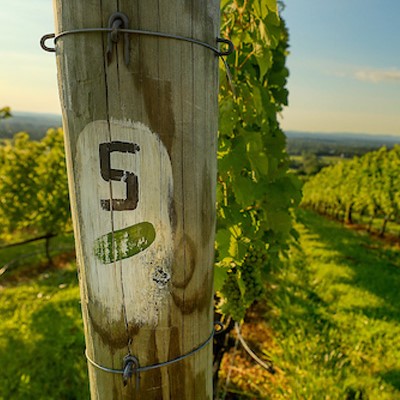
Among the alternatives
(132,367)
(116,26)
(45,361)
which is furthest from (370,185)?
(116,26)

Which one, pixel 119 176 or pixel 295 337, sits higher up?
pixel 119 176

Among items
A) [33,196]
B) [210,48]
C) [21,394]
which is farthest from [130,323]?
[33,196]

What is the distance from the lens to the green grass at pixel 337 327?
3.43 m

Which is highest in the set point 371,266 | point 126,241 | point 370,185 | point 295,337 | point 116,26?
point 116,26

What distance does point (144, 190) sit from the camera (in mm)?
780

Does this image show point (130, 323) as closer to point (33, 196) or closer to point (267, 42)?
point (267, 42)

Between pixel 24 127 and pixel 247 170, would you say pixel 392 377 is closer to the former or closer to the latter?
pixel 247 170

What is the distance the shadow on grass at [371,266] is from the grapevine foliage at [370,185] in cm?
199

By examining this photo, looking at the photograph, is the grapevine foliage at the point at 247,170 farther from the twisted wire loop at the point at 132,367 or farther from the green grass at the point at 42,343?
the green grass at the point at 42,343

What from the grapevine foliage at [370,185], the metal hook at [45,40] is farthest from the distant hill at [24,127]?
the grapevine foliage at [370,185]

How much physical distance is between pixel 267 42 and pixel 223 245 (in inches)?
44.8

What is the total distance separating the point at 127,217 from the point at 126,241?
6cm

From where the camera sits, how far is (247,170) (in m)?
2.05

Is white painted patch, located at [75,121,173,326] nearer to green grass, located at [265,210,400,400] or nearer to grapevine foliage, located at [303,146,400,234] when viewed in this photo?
green grass, located at [265,210,400,400]
